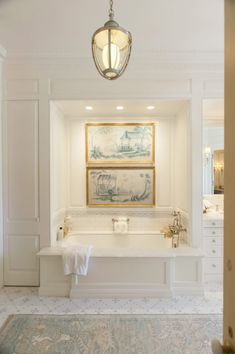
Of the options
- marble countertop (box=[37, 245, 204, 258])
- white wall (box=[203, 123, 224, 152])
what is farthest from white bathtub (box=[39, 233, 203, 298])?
white wall (box=[203, 123, 224, 152])

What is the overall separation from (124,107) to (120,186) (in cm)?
125

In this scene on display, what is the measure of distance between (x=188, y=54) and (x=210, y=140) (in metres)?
1.41

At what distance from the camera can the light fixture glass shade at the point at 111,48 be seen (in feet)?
4.59

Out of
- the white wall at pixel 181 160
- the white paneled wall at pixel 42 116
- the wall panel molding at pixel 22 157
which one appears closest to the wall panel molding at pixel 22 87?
the white paneled wall at pixel 42 116

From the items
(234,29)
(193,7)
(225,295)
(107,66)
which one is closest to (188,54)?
(193,7)

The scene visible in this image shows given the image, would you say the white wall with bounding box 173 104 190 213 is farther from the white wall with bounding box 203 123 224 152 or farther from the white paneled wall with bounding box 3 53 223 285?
the white wall with bounding box 203 123 224 152

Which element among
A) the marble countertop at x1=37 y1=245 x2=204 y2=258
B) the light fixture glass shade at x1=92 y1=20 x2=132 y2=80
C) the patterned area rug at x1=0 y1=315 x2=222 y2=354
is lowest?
the patterned area rug at x1=0 y1=315 x2=222 y2=354

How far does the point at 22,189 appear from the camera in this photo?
3.15 m

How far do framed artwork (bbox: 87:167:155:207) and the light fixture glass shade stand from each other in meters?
2.46

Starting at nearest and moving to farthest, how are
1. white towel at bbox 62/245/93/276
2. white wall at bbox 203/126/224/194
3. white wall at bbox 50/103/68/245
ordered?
white towel at bbox 62/245/93/276, white wall at bbox 50/103/68/245, white wall at bbox 203/126/224/194

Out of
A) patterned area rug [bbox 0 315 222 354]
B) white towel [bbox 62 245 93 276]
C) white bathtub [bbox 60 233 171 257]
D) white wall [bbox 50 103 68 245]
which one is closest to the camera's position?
patterned area rug [bbox 0 315 222 354]

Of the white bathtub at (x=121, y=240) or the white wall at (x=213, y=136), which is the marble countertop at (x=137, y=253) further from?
the white wall at (x=213, y=136)

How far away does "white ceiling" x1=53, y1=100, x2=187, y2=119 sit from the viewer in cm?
326

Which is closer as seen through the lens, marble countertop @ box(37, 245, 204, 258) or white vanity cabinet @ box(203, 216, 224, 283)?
marble countertop @ box(37, 245, 204, 258)
